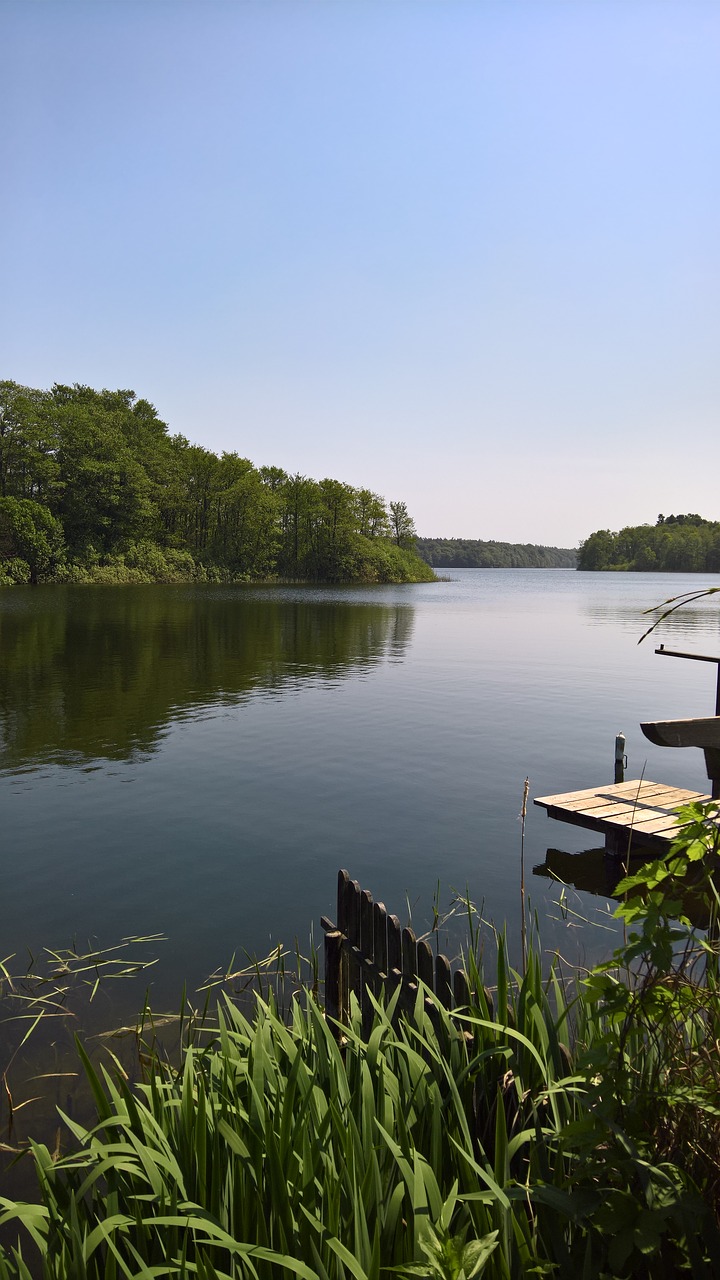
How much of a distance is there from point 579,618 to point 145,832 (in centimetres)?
4675

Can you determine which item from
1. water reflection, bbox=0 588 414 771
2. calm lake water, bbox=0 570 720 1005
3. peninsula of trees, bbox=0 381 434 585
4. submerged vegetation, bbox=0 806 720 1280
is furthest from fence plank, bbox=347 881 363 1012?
peninsula of trees, bbox=0 381 434 585

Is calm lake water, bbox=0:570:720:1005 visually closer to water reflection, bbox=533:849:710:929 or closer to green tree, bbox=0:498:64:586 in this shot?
water reflection, bbox=533:849:710:929

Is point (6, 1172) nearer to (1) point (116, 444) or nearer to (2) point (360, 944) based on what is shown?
(2) point (360, 944)

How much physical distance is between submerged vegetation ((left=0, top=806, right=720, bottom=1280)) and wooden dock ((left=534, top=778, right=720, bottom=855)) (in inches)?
231

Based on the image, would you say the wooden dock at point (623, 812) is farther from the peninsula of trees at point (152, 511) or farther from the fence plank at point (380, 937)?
the peninsula of trees at point (152, 511)

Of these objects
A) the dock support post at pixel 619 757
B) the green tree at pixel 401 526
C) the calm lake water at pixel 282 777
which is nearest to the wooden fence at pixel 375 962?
the calm lake water at pixel 282 777

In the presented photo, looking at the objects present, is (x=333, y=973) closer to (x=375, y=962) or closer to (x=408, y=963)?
(x=375, y=962)

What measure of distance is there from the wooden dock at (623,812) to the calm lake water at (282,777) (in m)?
0.62

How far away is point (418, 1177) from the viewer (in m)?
2.46

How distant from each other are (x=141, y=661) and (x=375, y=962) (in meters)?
21.7

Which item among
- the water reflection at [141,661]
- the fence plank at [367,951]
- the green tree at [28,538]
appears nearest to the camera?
the fence plank at [367,951]

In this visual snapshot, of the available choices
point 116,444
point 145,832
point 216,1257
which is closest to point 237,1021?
point 216,1257

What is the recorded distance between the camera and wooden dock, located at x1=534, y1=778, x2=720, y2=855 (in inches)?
350

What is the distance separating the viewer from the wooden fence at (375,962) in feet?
12.7
